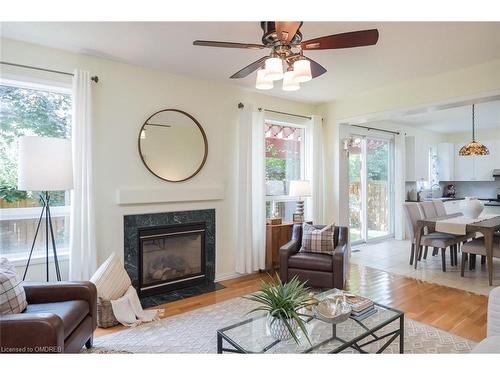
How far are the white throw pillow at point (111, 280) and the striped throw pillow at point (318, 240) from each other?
207 cm

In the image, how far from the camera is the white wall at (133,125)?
313 centimetres

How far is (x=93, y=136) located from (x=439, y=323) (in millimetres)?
3830

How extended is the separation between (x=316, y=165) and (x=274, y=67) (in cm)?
321

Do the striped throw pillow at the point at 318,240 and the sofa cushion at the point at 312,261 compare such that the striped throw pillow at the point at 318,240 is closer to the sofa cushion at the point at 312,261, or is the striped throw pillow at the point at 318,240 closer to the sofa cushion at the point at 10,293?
the sofa cushion at the point at 312,261

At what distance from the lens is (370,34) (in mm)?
1869

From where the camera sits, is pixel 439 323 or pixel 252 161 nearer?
pixel 439 323

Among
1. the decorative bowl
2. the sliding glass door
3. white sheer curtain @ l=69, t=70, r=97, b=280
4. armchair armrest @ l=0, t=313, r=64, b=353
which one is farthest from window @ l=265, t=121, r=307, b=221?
armchair armrest @ l=0, t=313, r=64, b=353

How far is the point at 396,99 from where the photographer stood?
4.12 m

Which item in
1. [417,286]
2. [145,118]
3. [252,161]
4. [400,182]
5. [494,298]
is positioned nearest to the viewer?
[494,298]

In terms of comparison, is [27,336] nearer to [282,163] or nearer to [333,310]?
[333,310]

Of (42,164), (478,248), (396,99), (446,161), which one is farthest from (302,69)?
(446,161)

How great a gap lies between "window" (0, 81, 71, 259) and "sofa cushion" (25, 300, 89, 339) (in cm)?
106
